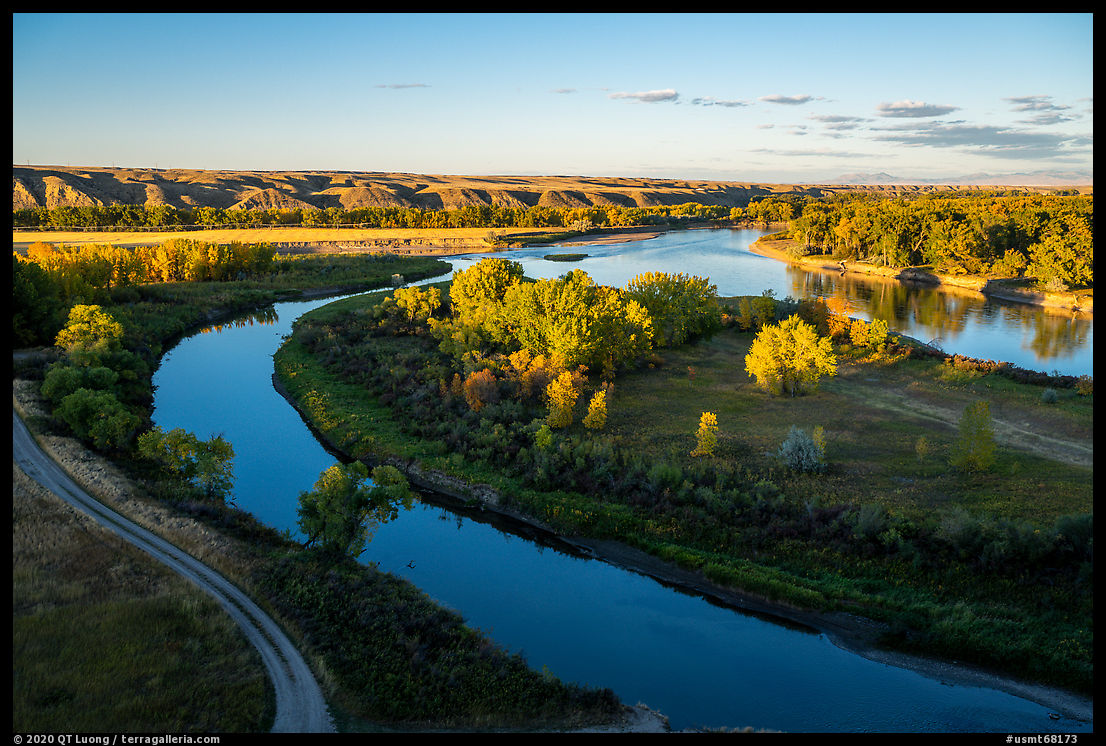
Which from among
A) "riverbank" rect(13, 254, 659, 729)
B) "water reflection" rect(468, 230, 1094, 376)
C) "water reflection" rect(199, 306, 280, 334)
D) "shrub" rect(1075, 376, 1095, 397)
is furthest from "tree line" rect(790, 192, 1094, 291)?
"water reflection" rect(199, 306, 280, 334)

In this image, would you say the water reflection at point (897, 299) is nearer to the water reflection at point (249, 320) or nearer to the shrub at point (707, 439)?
the shrub at point (707, 439)

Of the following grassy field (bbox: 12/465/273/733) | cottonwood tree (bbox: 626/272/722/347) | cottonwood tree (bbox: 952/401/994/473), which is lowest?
grassy field (bbox: 12/465/273/733)

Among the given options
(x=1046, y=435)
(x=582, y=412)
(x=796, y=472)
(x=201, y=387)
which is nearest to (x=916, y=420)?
(x=1046, y=435)

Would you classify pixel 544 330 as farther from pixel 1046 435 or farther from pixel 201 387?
pixel 1046 435

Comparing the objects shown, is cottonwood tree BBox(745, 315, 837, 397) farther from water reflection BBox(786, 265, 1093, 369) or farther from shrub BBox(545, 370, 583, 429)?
water reflection BBox(786, 265, 1093, 369)

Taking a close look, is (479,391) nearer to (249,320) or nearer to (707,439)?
(707,439)

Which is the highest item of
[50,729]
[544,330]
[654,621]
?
[544,330]
